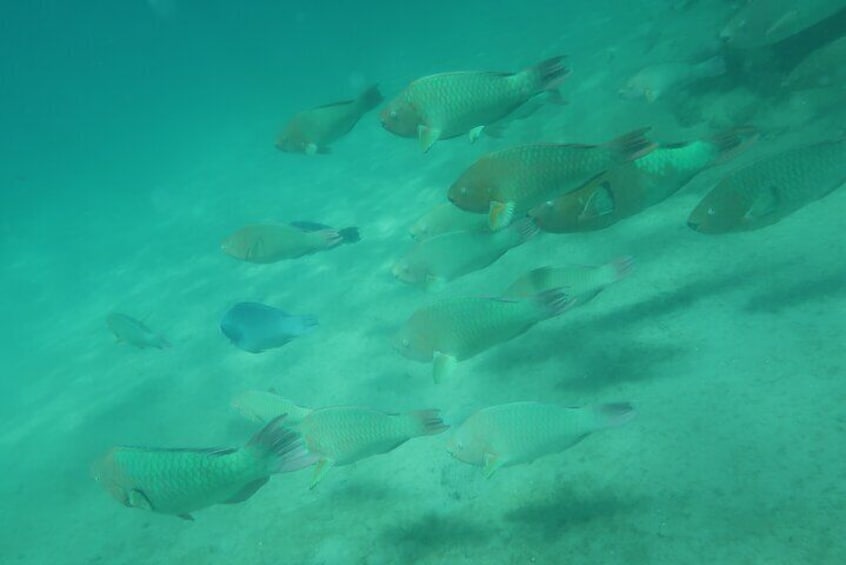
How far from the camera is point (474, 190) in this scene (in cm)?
288

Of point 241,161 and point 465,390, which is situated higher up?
point 241,161

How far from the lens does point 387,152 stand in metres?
16.5

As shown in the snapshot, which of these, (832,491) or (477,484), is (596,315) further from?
(832,491)

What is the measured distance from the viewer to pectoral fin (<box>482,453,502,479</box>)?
8.99ft

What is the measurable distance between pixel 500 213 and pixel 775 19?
4.25m

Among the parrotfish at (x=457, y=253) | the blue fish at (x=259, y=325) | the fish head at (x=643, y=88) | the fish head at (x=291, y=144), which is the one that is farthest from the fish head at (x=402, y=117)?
the fish head at (x=643, y=88)

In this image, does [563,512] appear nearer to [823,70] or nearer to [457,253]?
[457,253]

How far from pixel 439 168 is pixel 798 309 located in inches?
343

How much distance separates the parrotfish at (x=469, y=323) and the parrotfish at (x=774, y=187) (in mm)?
1102

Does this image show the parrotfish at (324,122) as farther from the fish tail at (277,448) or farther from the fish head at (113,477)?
the fish head at (113,477)

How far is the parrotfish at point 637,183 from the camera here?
9.11 ft

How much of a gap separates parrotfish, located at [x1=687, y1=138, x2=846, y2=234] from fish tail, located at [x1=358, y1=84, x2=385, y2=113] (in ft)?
9.77

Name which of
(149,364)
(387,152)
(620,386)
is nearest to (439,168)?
(387,152)

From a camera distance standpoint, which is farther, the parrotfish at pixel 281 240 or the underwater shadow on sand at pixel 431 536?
the parrotfish at pixel 281 240
